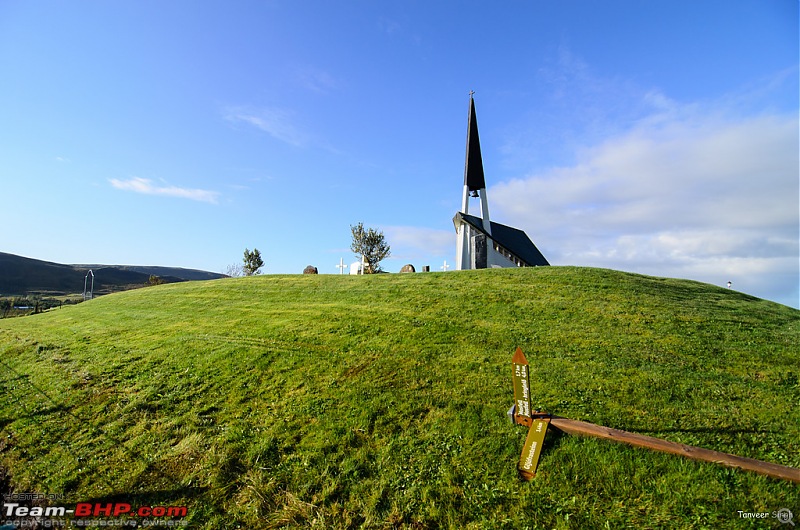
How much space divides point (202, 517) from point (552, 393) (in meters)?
6.57

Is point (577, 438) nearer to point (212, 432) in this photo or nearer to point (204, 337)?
point (212, 432)

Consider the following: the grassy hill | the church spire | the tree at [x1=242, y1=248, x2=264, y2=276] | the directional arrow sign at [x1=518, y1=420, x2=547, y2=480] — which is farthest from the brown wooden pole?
the tree at [x1=242, y1=248, x2=264, y2=276]

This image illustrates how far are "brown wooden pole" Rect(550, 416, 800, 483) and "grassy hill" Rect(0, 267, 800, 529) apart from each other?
0.40ft

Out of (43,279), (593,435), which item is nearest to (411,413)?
(593,435)

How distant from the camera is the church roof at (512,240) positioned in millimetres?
32906

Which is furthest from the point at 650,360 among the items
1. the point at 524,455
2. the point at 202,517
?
the point at 202,517

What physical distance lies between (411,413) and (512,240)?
31057mm

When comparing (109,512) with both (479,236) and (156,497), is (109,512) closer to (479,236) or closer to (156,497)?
(156,497)

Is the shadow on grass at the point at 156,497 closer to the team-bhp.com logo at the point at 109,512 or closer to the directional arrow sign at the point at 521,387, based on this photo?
the team-bhp.com logo at the point at 109,512

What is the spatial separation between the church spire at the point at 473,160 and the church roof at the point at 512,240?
3385 millimetres

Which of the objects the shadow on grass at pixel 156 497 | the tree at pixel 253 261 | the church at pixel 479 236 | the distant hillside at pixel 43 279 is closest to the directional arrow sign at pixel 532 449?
the shadow on grass at pixel 156 497

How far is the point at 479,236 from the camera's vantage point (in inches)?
1265

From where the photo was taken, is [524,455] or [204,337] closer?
[524,455]

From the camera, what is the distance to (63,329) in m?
17.3
